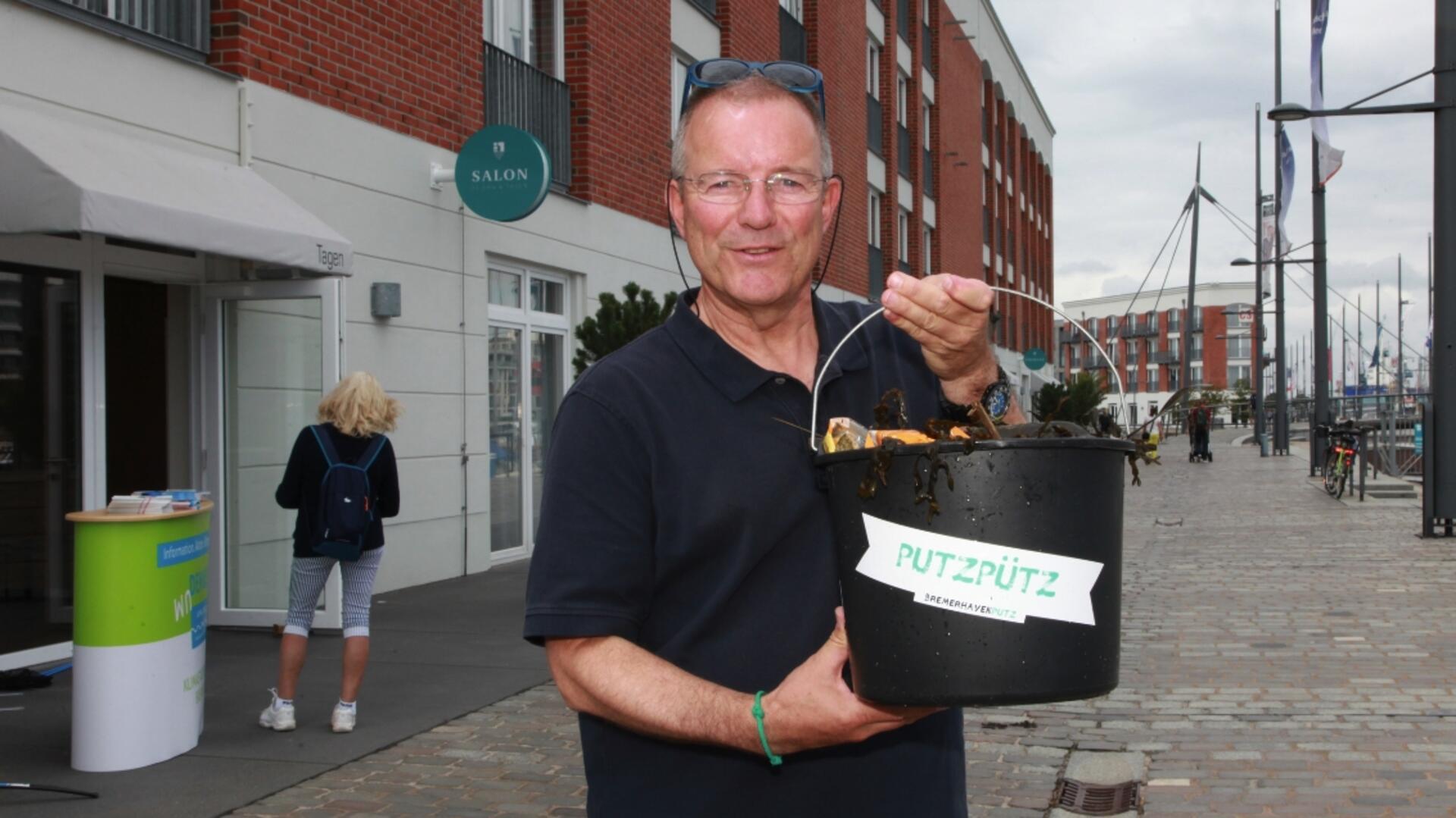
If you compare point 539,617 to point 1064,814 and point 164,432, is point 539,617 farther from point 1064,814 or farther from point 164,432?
point 164,432

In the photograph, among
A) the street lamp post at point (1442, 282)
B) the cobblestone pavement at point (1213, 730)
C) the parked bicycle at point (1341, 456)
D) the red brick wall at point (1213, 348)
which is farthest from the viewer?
the red brick wall at point (1213, 348)

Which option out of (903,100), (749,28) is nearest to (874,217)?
(903,100)

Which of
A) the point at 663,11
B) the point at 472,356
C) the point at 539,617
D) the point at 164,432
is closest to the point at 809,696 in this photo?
the point at 539,617

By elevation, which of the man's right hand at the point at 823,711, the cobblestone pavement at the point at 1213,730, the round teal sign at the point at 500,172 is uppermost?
the round teal sign at the point at 500,172

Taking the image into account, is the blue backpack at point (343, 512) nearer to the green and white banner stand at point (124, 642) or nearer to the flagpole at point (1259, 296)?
the green and white banner stand at point (124, 642)

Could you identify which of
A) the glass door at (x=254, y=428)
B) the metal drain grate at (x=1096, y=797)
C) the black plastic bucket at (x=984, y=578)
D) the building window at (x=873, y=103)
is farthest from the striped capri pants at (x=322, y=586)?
the building window at (x=873, y=103)

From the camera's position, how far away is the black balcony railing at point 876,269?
28.7m

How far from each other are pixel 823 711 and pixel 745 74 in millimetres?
939

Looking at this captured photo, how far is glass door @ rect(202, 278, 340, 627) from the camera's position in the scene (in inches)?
376

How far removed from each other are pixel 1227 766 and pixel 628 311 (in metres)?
5.57

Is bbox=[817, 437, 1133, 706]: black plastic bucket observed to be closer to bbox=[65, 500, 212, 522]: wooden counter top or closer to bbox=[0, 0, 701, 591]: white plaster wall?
bbox=[65, 500, 212, 522]: wooden counter top

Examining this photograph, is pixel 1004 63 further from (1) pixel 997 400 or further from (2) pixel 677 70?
(1) pixel 997 400

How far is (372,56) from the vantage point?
11.1 metres

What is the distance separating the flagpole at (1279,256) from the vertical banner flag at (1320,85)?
31.7 feet
